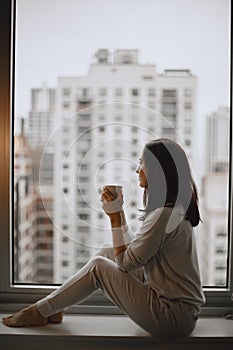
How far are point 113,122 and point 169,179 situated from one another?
1.00 feet

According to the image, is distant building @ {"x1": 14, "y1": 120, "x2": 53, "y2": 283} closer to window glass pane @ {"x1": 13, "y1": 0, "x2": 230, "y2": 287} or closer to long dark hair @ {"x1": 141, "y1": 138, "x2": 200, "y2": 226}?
window glass pane @ {"x1": 13, "y1": 0, "x2": 230, "y2": 287}

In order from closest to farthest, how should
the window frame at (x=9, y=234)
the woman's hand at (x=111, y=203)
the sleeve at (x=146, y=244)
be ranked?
1. the sleeve at (x=146, y=244)
2. the woman's hand at (x=111, y=203)
3. the window frame at (x=9, y=234)

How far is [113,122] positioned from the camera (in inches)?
82.6

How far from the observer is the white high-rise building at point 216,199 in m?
2.10

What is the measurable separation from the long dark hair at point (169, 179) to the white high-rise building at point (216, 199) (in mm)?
186

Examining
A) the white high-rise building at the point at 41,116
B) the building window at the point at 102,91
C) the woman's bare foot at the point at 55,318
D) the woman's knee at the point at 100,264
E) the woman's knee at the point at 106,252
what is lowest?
the woman's bare foot at the point at 55,318

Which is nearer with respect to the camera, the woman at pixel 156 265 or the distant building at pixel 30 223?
the woman at pixel 156 265

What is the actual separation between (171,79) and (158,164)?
32 cm

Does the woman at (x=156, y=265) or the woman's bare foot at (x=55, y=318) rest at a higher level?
the woman at (x=156, y=265)

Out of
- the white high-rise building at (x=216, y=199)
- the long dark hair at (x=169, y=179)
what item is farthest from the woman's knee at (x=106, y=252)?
the white high-rise building at (x=216, y=199)

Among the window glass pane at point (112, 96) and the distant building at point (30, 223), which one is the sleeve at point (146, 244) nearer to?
the window glass pane at point (112, 96)

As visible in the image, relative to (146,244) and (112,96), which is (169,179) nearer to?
(146,244)

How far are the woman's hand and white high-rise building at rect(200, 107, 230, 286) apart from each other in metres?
0.31

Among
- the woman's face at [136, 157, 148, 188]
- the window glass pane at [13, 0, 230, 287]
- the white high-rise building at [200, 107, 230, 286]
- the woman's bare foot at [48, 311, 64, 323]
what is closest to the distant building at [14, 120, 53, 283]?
the window glass pane at [13, 0, 230, 287]
